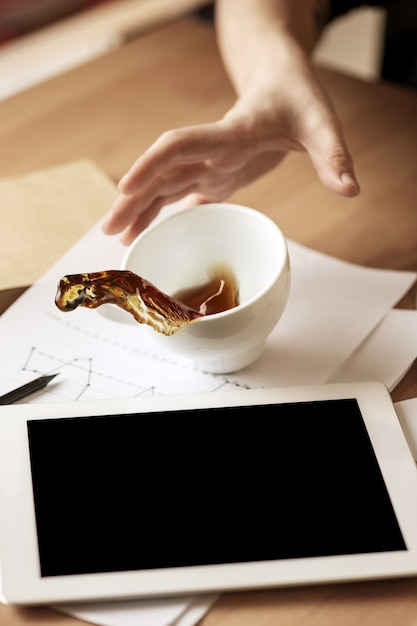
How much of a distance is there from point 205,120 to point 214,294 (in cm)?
33

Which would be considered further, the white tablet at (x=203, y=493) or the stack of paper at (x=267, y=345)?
the stack of paper at (x=267, y=345)

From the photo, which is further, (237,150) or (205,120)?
(205,120)

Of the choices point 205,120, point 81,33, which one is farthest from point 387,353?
point 81,33

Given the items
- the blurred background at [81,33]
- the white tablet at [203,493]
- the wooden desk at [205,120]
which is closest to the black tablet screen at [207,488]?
the white tablet at [203,493]

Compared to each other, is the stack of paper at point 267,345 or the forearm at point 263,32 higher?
the forearm at point 263,32

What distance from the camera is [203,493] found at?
0.49 metres

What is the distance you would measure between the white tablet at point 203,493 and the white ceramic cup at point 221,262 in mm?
37

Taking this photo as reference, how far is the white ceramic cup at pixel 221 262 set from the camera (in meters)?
0.55

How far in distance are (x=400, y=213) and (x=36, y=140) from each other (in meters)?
0.40

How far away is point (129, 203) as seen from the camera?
0.69 metres

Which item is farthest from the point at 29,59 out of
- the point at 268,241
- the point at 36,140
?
the point at 268,241

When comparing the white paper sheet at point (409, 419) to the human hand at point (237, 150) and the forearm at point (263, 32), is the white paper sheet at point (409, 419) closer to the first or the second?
the human hand at point (237, 150)

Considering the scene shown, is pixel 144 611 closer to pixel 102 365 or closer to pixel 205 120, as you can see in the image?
pixel 102 365

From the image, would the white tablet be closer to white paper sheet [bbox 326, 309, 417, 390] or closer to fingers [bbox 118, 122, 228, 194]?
white paper sheet [bbox 326, 309, 417, 390]
